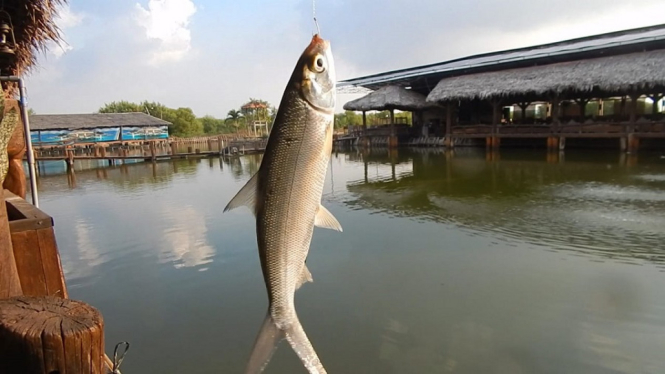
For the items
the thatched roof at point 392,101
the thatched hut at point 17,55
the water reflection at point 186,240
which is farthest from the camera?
the thatched roof at point 392,101

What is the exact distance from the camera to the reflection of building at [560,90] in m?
17.1

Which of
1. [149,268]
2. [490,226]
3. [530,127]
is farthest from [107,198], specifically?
[530,127]

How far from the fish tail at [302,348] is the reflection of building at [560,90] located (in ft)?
61.7

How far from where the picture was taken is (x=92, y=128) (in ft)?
103

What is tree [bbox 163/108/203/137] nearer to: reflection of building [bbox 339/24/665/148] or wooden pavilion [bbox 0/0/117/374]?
reflection of building [bbox 339/24/665/148]

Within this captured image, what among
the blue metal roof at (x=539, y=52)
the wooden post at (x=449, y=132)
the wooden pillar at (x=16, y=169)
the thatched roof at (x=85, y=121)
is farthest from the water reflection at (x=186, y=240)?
the thatched roof at (x=85, y=121)

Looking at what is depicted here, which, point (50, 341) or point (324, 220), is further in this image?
point (324, 220)

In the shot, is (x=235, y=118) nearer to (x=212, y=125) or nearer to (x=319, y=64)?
(x=212, y=125)

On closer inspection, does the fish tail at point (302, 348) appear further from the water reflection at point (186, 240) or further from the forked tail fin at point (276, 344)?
the water reflection at point (186, 240)

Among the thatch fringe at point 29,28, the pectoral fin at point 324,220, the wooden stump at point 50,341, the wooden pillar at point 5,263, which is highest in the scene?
the thatch fringe at point 29,28

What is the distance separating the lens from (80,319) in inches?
59.3

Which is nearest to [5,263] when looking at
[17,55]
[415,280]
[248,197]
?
[248,197]

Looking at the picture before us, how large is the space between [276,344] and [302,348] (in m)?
0.11

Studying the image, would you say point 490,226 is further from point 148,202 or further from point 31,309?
point 148,202
